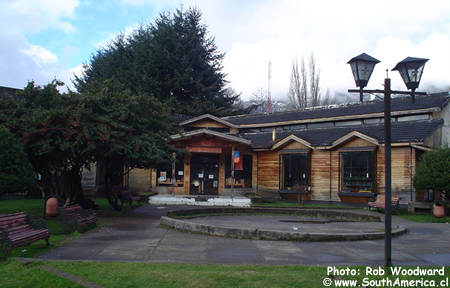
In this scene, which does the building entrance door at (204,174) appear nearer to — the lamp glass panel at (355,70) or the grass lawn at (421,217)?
the grass lawn at (421,217)

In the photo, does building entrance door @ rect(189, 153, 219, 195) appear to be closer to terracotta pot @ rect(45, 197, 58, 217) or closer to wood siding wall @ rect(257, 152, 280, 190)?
wood siding wall @ rect(257, 152, 280, 190)

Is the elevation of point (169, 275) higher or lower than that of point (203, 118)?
lower

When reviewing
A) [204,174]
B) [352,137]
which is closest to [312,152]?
[352,137]

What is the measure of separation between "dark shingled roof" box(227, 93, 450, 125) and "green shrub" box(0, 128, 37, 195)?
19597mm

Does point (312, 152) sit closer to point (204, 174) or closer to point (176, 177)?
point (204, 174)

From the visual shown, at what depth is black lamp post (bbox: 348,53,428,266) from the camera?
7.99m

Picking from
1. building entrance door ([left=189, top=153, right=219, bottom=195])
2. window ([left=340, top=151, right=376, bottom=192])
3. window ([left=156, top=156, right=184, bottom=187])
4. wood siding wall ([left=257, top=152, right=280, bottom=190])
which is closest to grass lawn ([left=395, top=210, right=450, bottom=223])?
window ([left=340, top=151, right=376, bottom=192])

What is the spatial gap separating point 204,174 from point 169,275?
75.6 ft

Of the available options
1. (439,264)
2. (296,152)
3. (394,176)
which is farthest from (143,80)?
(439,264)

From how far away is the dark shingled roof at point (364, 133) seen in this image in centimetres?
2292

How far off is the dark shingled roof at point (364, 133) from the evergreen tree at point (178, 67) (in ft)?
45.8

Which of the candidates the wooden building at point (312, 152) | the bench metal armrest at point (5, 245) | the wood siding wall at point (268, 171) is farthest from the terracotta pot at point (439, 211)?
the bench metal armrest at point (5, 245)

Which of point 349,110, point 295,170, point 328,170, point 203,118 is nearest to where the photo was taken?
point 328,170

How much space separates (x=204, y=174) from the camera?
30125 millimetres
